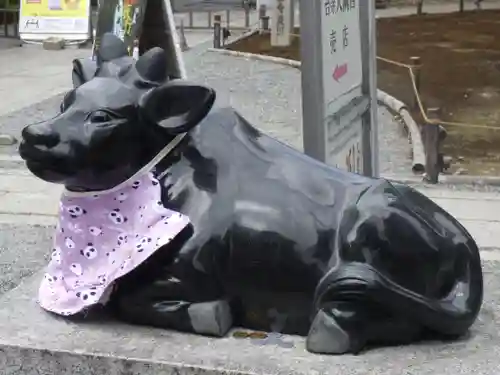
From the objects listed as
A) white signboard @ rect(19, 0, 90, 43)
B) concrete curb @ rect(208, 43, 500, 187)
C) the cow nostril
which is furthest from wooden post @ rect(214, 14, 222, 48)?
the cow nostril

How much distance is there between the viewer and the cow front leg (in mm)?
2867

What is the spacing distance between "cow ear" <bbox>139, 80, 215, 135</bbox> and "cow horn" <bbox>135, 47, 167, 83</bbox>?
9 cm

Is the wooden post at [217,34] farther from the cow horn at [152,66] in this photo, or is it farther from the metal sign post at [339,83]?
the cow horn at [152,66]

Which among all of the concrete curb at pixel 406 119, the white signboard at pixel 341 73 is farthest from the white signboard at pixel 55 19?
the white signboard at pixel 341 73

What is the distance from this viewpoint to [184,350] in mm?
2803

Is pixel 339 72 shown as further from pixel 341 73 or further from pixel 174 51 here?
pixel 174 51

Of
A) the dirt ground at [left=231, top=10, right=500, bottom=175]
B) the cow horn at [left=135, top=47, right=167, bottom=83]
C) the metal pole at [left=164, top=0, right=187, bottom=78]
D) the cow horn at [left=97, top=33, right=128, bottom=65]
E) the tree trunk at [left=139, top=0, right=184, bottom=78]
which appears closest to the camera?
the cow horn at [left=135, top=47, right=167, bottom=83]

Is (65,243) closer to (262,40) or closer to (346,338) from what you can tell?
(346,338)

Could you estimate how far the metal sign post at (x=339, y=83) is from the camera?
3994 mm

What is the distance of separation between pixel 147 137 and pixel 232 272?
19.3 inches

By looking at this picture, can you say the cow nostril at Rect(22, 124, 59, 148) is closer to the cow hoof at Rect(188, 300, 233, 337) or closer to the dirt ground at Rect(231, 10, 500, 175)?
the cow hoof at Rect(188, 300, 233, 337)

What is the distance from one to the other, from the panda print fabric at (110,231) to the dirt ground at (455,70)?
5.84 m

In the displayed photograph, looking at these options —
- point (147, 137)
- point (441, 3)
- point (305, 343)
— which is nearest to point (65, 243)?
point (147, 137)

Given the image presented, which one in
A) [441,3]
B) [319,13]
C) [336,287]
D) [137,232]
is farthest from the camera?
[441,3]
